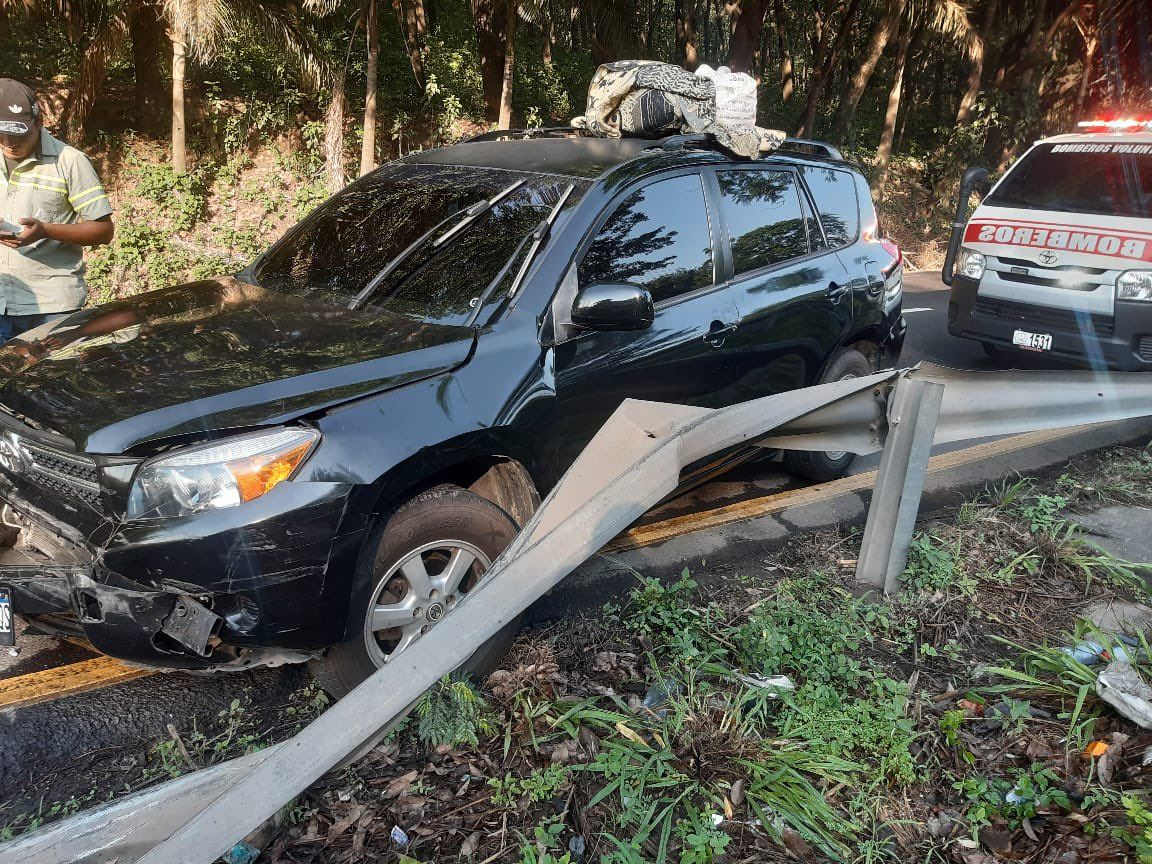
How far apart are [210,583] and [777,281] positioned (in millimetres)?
2942

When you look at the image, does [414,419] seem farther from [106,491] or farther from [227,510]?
[106,491]

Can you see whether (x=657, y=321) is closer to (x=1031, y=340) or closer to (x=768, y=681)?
(x=768, y=681)

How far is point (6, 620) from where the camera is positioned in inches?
97.6

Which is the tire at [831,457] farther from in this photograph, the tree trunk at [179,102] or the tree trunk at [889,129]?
the tree trunk at [889,129]

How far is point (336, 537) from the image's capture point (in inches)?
99.0

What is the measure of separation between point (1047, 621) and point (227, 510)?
296 centimetres

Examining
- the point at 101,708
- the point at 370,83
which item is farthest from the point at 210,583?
the point at 370,83

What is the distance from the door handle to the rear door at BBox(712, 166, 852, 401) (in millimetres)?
68

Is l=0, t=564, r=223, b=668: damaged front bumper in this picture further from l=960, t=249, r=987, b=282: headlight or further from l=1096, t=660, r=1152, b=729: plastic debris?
l=960, t=249, r=987, b=282: headlight

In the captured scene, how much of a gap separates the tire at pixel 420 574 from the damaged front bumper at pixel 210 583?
5.8 inches

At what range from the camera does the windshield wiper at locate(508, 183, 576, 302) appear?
3.20 metres

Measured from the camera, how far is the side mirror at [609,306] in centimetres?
314

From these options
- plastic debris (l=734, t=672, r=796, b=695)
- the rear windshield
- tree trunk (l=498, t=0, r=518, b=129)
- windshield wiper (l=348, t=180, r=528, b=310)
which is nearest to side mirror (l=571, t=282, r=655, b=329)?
windshield wiper (l=348, t=180, r=528, b=310)

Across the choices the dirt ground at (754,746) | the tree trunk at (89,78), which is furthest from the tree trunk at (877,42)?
the dirt ground at (754,746)
